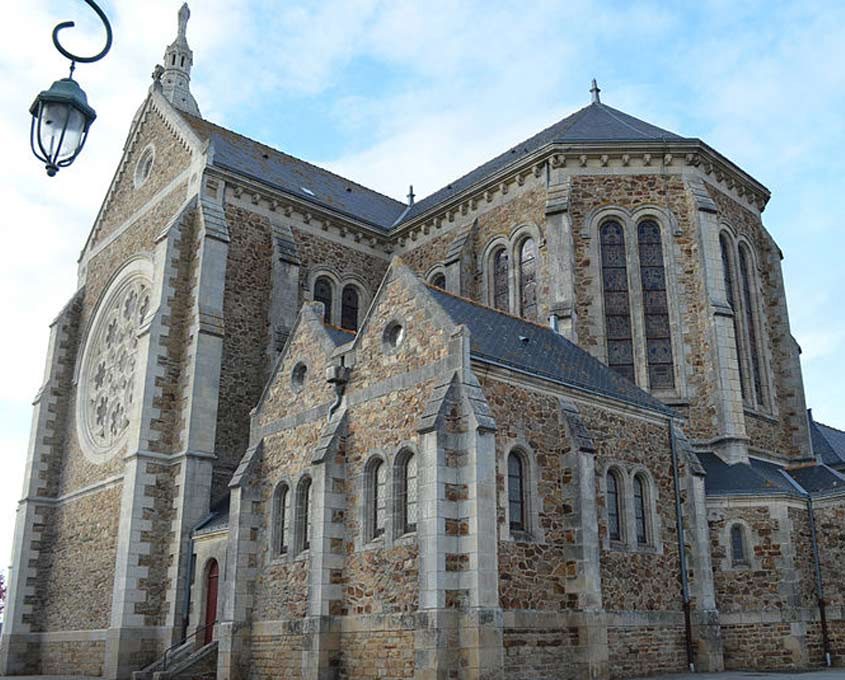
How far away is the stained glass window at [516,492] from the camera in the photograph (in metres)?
16.2

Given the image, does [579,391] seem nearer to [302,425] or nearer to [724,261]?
[302,425]

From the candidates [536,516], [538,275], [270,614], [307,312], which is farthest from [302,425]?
[538,275]

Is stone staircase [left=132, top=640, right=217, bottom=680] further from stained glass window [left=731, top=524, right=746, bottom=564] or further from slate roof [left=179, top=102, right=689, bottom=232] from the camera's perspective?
slate roof [left=179, top=102, right=689, bottom=232]

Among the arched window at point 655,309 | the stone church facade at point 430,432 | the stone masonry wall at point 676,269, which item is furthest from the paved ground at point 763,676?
the arched window at point 655,309

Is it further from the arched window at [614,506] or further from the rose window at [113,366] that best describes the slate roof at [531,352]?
the rose window at [113,366]

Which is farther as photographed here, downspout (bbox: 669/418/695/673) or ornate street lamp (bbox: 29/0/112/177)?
downspout (bbox: 669/418/695/673)

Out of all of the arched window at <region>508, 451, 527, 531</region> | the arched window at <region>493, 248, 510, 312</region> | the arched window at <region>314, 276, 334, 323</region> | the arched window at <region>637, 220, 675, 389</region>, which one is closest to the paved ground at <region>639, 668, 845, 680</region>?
the arched window at <region>508, 451, 527, 531</region>

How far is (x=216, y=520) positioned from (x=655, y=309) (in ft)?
44.9

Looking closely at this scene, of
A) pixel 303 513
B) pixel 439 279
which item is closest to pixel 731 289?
pixel 439 279

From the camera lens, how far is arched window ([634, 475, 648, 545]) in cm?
1870

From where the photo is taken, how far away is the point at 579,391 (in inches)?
707

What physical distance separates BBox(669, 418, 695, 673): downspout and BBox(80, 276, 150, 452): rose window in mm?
15774

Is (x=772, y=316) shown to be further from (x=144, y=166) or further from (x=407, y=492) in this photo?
(x=144, y=166)

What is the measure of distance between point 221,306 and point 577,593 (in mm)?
14346
